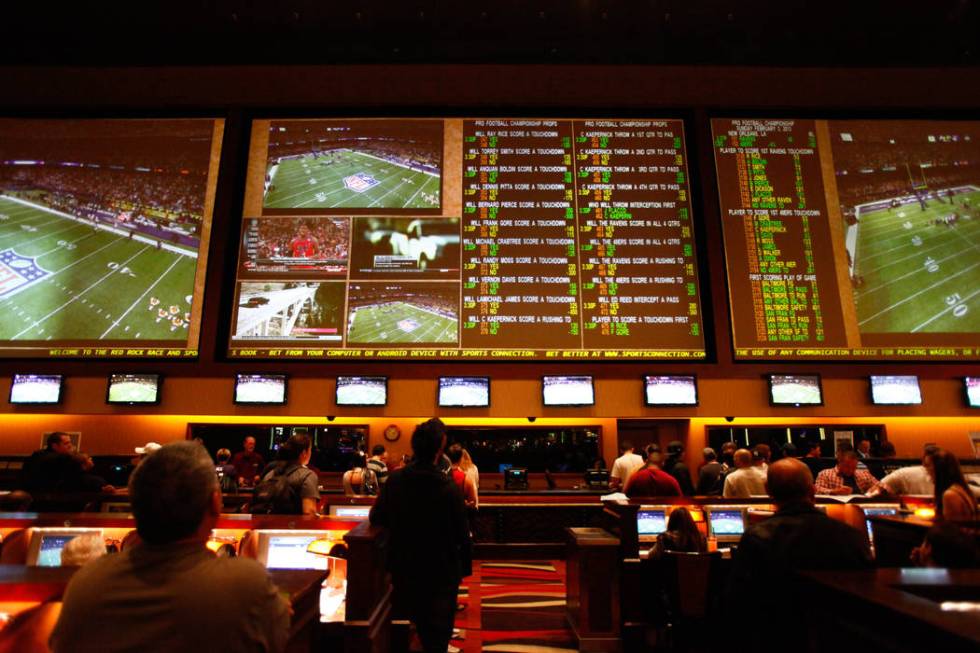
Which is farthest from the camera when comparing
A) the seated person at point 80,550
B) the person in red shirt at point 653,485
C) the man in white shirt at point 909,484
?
the person in red shirt at point 653,485

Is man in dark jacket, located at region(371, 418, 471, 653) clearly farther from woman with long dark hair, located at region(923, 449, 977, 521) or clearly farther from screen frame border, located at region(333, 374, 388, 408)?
screen frame border, located at region(333, 374, 388, 408)

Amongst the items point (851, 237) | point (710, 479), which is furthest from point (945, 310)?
point (710, 479)

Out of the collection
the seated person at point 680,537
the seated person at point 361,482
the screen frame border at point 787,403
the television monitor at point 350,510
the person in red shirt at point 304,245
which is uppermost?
the person in red shirt at point 304,245

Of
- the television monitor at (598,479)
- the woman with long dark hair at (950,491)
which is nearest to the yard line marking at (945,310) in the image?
the television monitor at (598,479)

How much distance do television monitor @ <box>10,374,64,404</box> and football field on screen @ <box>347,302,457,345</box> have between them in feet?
12.1

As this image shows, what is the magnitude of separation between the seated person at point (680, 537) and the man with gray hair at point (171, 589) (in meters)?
3.12

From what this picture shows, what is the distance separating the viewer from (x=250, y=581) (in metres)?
1.13

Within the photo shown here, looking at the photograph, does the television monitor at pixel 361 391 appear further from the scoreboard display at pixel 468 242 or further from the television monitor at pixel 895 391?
the television monitor at pixel 895 391

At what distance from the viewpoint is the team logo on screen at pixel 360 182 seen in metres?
7.77

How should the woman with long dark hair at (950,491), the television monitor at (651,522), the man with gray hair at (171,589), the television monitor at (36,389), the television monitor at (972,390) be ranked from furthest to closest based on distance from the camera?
the television monitor at (972,390), the television monitor at (36,389), the television monitor at (651,522), the woman with long dark hair at (950,491), the man with gray hair at (171,589)

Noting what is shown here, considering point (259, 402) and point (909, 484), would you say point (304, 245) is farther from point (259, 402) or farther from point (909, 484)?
point (909, 484)

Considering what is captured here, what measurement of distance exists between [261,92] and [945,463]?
8674 millimetres

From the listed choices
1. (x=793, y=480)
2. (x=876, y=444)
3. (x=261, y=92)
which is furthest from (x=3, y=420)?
(x=876, y=444)

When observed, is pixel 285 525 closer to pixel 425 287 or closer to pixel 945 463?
pixel 945 463
